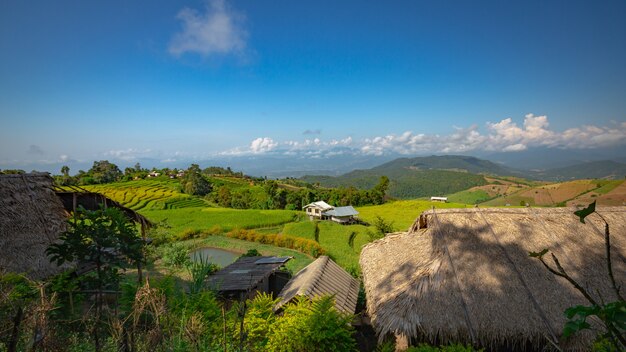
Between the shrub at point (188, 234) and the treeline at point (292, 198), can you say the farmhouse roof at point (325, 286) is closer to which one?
the shrub at point (188, 234)

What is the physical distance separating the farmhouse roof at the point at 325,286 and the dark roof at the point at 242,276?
119 centimetres

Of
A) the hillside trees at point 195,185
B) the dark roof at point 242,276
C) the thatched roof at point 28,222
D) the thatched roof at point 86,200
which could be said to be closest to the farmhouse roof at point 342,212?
the dark roof at point 242,276

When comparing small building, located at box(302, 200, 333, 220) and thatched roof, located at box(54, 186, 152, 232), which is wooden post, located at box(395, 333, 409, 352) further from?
small building, located at box(302, 200, 333, 220)

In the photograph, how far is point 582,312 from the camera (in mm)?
1547

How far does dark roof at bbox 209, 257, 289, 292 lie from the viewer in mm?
10388

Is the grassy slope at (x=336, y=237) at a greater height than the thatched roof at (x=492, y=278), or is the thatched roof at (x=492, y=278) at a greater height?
the thatched roof at (x=492, y=278)

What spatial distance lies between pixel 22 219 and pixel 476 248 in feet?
37.9

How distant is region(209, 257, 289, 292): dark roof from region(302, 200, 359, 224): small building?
24.4 meters

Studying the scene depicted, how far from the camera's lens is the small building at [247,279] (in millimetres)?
10438

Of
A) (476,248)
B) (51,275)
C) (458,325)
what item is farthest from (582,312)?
(51,275)

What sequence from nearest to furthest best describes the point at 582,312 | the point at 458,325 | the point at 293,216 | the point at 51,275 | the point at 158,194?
the point at 582,312 < the point at 458,325 < the point at 51,275 < the point at 293,216 < the point at 158,194

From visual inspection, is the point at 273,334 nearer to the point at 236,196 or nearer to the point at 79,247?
the point at 79,247

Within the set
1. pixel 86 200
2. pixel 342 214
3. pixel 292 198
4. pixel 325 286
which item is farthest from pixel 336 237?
pixel 292 198

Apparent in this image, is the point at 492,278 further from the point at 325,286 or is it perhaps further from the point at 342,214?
the point at 342,214
